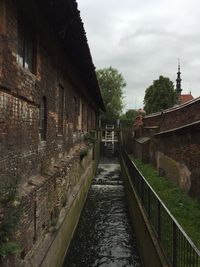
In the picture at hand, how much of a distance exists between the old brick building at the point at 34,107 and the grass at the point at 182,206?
2.48m

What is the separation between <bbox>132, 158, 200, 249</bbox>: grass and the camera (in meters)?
6.13

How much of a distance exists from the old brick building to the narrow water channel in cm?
136

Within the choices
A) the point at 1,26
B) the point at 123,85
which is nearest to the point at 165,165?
the point at 1,26

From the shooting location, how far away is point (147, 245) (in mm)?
6820

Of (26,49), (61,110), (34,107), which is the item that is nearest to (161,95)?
(61,110)

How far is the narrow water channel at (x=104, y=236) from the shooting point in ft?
26.1

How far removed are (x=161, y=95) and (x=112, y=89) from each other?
14632 millimetres

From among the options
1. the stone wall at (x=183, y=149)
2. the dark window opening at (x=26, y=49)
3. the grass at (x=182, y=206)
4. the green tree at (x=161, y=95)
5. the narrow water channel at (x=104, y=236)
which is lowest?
the narrow water channel at (x=104, y=236)

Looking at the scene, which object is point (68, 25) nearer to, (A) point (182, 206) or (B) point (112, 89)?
(A) point (182, 206)

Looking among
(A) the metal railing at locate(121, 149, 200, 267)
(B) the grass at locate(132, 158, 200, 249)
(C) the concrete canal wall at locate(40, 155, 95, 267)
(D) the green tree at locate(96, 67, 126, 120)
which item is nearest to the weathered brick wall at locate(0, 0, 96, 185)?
(C) the concrete canal wall at locate(40, 155, 95, 267)

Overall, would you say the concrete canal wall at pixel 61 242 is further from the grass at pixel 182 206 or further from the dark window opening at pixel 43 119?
the grass at pixel 182 206

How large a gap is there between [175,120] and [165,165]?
69.4 inches

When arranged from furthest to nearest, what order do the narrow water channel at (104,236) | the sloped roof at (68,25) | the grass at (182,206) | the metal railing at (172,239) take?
1. the narrow water channel at (104,236)
2. the grass at (182,206)
3. the sloped roof at (68,25)
4. the metal railing at (172,239)

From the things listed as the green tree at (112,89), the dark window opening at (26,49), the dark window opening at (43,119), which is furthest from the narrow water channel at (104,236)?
the green tree at (112,89)
